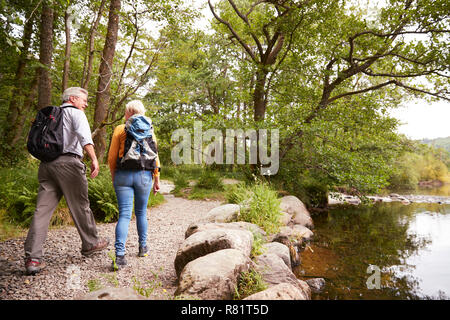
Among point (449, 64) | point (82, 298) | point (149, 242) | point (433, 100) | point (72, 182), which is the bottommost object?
point (149, 242)

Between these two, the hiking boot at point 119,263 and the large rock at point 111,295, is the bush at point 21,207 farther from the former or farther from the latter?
the large rock at point 111,295

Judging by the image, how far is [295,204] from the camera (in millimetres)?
7656

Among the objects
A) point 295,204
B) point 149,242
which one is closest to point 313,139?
point 295,204

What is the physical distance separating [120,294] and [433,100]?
10.7 m

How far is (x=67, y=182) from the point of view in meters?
2.86

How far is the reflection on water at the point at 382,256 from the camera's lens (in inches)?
158

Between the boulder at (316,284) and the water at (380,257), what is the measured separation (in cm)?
8

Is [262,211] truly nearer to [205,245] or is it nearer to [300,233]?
[300,233]

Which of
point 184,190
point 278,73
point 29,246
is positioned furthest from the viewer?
point 184,190

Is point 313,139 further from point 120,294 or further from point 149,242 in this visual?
point 120,294

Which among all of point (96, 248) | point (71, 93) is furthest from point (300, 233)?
point (71, 93)

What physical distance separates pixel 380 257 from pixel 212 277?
460cm

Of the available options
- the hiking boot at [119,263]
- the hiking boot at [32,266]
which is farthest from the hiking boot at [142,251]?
the hiking boot at [32,266]

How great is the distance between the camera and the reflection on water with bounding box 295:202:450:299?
4008 millimetres
